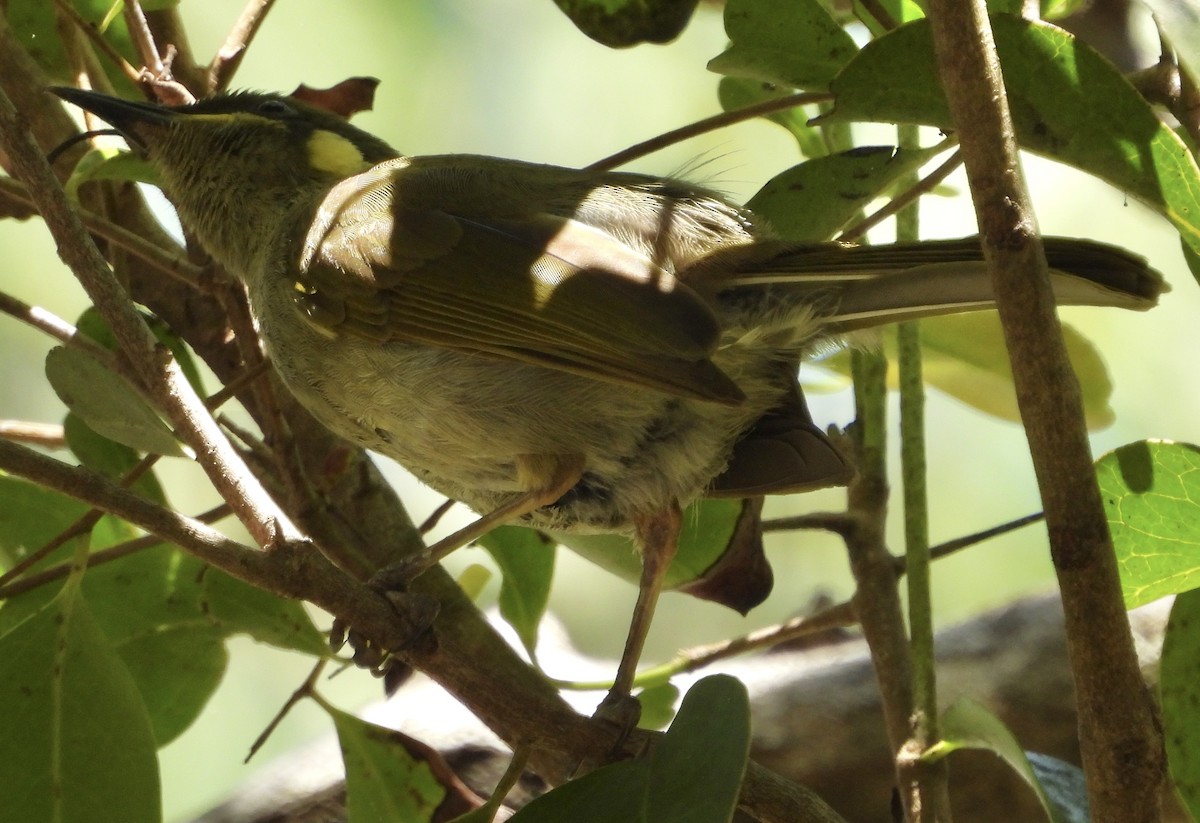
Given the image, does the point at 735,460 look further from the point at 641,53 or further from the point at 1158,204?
the point at 641,53

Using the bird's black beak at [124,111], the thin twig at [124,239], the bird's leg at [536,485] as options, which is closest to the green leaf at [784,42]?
the bird's leg at [536,485]

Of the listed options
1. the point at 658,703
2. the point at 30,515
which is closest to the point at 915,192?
the point at 658,703

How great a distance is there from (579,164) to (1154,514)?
4.47 metres

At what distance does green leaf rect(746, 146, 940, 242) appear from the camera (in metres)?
2.19

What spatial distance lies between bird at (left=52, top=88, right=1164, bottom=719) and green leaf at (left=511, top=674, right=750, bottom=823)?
0.59m

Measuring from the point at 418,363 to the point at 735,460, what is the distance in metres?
0.67

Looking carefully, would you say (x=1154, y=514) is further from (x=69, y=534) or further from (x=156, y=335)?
(x=156, y=335)

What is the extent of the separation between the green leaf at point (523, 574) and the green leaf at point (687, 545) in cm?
6

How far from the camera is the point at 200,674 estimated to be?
238cm

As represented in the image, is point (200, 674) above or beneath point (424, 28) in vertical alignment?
beneath

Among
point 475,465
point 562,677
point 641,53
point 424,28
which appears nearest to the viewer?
point 475,465

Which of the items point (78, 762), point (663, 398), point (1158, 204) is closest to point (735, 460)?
point (663, 398)

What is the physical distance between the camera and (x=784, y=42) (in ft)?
7.27

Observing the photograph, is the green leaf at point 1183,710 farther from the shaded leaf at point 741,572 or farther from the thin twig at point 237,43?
the thin twig at point 237,43
